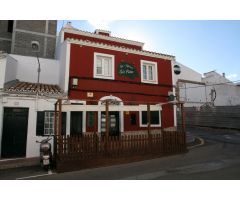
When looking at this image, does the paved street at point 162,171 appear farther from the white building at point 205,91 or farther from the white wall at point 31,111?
the white building at point 205,91

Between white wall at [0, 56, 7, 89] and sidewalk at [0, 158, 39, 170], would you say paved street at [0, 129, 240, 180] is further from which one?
white wall at [0, 56, 7, 89]

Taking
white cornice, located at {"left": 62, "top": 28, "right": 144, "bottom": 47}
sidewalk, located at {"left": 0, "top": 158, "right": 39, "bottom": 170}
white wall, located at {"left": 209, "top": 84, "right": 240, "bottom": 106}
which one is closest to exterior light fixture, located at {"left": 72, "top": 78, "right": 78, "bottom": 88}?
sidewalk, located at {"left": 0, "top": 158, "right": 39, "bottom": 170}

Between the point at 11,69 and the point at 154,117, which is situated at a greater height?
the point at 11,69

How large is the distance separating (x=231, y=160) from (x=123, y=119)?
6.29 m

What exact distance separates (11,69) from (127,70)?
23.9ft

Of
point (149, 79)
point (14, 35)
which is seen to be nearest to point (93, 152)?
point (149, 79)

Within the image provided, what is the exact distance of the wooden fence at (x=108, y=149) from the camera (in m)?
7.96

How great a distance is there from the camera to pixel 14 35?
18016 millimetres

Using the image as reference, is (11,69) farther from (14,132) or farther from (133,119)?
(133,119)

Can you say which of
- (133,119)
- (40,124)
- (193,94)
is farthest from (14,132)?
(193,94)

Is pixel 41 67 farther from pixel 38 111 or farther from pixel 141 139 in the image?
pixel 141 139

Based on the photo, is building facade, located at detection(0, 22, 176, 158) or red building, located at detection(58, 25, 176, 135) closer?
building facade, located at detection(0, 22, 176, 158)

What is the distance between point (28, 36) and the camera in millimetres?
18609

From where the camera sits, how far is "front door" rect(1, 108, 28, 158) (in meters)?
10.4
